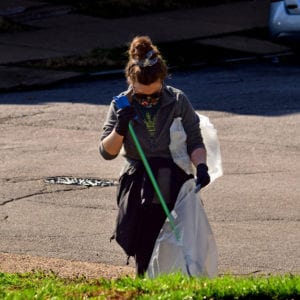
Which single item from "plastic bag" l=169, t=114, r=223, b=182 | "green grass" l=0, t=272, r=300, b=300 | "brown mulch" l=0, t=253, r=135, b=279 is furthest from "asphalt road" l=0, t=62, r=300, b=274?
"green grass" l=0, t=272, r=300, b=300

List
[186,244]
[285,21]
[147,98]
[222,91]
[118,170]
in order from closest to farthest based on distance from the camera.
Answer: [186,244], [147,98], [118,170], [222,91], [285,21]

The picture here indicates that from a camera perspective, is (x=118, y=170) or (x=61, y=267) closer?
(x=61, y=267)

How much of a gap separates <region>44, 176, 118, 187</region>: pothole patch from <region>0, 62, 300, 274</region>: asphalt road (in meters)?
0.09

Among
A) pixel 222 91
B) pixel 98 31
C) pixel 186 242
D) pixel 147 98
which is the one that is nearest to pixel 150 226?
pixel 186 242

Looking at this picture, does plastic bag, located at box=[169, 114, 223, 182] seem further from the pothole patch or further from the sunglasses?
the pothole patch

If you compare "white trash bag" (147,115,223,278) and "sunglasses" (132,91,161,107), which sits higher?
"sunglasses" (132,91,161,107)

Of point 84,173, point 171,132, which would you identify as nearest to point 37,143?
point 84,173

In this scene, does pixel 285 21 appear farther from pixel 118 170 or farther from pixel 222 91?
pixel 118 170

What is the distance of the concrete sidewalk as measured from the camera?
16.6 metres

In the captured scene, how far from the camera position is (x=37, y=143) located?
11.8 m

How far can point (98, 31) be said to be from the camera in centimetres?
1867

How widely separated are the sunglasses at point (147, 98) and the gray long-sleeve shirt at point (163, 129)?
0.13 ft

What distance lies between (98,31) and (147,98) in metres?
11.9

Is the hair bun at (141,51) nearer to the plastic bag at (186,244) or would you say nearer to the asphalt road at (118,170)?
the plastic bag at (186,244)
